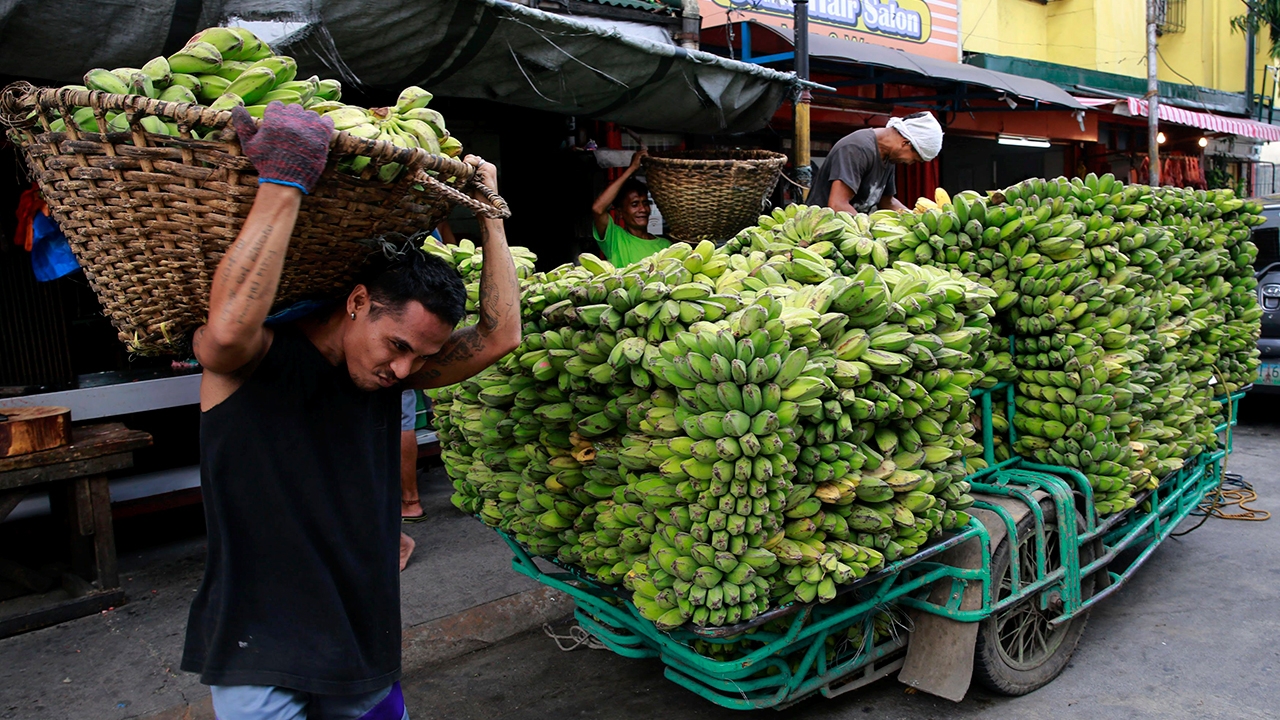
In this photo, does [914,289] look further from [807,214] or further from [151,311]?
[151,311]

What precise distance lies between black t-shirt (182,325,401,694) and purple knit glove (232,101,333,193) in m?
0.52

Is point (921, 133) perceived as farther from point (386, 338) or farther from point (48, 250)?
point (48, 250)

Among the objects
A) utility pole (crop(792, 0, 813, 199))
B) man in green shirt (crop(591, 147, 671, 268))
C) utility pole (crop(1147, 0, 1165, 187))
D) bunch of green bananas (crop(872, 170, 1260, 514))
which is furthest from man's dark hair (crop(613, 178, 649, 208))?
utility pole (crop(1147, 0, 1165, 187))

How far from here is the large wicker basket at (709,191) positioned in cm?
560

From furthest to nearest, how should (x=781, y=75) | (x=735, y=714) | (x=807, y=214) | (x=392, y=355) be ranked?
(x=781, y=75), (x=807, y=214), (x=735, y=714), (x=392, y=355)

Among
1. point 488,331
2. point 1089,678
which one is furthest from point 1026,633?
point 488,331

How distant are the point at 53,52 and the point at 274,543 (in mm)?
2937

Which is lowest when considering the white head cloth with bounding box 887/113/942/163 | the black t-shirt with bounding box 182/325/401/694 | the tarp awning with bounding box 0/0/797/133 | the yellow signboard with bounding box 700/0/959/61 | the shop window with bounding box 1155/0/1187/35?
the black t-shirt with bounding box 182/325/401/694

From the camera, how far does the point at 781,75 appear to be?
6.26m

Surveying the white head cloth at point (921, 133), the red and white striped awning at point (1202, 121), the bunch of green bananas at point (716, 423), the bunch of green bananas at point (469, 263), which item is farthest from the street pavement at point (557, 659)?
the red and white striped awning at point (1202, 121)

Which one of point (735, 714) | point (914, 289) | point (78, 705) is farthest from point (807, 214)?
point (78, 705)

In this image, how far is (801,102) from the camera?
21.4ft

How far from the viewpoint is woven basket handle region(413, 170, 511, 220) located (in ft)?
5.94

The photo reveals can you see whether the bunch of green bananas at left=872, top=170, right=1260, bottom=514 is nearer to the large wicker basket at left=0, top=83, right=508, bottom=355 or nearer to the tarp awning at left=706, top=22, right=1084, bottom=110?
the large wicker basket at left=0, top=83, right=508, bottom=355
